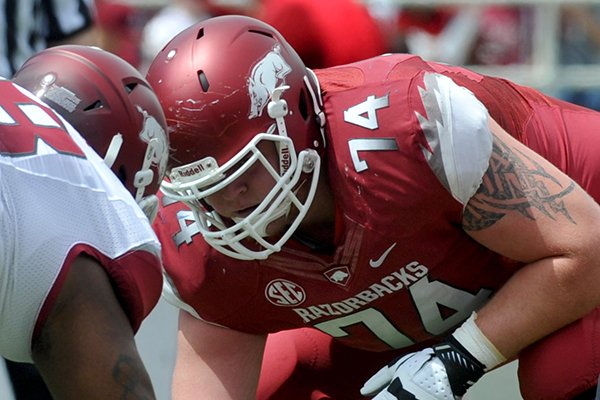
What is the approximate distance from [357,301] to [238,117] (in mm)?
471

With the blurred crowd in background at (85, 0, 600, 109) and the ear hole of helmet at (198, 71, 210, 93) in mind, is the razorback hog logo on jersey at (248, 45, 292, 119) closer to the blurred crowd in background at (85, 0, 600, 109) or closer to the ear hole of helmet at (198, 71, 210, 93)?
the ear hole of helmet at (198, 71, 210, 93)

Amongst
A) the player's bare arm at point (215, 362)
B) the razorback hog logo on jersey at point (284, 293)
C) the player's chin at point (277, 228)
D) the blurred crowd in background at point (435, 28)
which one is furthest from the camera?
the blurred crowd in background at point (435, 28)

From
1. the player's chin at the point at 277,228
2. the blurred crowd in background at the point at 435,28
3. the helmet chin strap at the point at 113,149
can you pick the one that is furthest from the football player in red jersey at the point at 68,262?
Result: the blurred crowd in background at the point at 435,28

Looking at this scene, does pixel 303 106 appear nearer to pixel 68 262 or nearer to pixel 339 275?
pixel 339 275

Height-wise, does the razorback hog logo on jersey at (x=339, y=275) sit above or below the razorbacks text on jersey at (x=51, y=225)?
below

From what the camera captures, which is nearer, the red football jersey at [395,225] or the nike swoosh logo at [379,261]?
the red football jersey at [395,225]

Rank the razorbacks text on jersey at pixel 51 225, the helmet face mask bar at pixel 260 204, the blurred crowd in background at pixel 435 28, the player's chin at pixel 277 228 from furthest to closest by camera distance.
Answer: the blurred crowd in background at pixel 435 28, the player's chin at pixel 277 228, the helmet face mask bar at pixel 260 204, the razorbacks text on jersey at pixel 51 225

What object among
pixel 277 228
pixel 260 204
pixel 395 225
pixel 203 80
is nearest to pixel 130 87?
pixel 203 80

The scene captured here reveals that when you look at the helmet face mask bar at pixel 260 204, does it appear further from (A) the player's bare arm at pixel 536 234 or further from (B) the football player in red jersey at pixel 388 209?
(A) the player's bare arm at pixel 536 234

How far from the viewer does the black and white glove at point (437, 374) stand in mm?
2576

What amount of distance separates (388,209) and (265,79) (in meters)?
0.34

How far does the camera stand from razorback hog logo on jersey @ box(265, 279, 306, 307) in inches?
106

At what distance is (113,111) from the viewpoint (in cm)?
218

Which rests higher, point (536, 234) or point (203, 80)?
point (203, 80)
